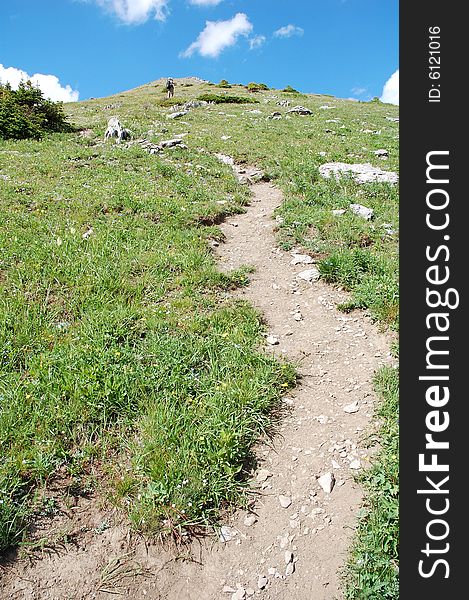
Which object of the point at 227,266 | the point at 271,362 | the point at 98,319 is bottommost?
the point at 271,362

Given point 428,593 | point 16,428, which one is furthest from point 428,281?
point 16,428

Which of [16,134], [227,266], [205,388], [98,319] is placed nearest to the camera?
[205,388]

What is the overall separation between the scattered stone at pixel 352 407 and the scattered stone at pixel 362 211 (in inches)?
283

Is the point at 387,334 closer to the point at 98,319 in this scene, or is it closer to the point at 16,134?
the point at 98,319

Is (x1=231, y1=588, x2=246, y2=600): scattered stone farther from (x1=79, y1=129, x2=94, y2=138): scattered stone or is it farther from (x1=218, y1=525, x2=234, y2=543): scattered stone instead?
(x1=79, y1=129, x2=94, y2=138): scattered stone

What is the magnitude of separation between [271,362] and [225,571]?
2899 millimetres

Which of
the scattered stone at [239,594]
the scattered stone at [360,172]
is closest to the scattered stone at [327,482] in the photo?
the scattered stone at [239,594]

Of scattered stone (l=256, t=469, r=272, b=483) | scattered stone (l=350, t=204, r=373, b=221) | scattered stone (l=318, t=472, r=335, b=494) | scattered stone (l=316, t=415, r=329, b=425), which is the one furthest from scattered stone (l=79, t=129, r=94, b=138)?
scattered stone (l=318, t=472, r=335, b=494)

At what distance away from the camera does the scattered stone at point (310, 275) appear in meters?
9.04

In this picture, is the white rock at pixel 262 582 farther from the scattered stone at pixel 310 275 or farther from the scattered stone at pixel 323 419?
the scattered stone at pixel 310 275

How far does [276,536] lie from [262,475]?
0.70 m

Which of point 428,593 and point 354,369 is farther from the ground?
point 354,369

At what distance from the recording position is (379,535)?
12.9 ft

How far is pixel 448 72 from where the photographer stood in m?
3.32
